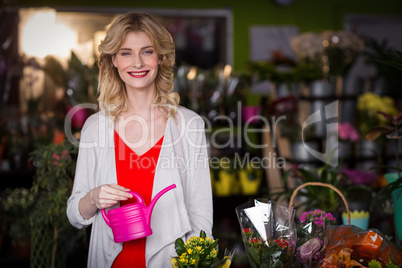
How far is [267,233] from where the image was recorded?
1.32 metres

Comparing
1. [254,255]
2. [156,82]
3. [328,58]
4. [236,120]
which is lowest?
[254,255]

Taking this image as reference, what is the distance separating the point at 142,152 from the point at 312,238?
2.03ft

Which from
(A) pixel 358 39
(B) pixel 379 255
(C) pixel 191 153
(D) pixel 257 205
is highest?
(A) pixel 358 39

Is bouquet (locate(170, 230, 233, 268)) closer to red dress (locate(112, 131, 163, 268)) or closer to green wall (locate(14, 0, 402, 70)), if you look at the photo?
red dress (locate(112, 131, 163, 268))

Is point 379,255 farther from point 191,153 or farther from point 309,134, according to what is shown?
point 309,134

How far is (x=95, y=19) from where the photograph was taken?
206 inches

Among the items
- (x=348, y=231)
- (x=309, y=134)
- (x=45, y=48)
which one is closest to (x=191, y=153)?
(x=348, y=231)

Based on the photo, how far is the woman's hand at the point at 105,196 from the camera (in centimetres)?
132

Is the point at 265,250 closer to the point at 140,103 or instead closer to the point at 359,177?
the point at 140,103

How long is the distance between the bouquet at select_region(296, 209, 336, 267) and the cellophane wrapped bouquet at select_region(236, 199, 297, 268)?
4cm

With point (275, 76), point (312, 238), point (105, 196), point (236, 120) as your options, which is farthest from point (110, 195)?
point (275, 76)

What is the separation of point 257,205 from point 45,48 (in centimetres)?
339

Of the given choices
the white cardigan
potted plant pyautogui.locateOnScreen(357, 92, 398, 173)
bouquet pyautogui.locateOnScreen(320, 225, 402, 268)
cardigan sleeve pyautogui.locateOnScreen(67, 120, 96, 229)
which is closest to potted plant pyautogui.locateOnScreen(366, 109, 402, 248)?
bouquet pyautogui.locateOnScreen(320, 225, 402, 268)

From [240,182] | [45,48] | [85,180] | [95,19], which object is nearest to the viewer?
[85,180]
